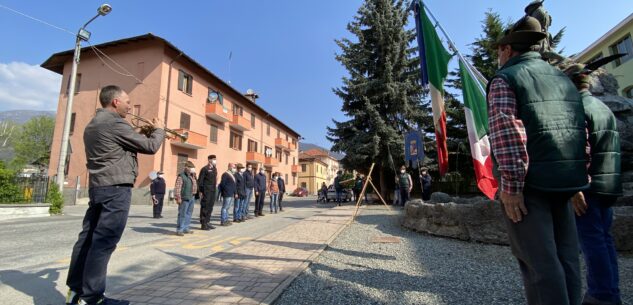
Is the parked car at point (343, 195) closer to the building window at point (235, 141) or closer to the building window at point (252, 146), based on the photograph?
the building window at point (235, 141)

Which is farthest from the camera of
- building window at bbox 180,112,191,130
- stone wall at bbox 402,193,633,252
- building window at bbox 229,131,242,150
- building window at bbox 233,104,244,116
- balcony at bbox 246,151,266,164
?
balcony at bbox 246,151,266,164

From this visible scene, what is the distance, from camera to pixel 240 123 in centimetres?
3300

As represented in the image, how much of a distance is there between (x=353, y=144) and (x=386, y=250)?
13.6 meters

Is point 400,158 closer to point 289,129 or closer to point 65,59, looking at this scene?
point 65,59

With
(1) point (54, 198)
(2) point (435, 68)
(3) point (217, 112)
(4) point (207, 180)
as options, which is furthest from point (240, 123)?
(2) point (435, 68)

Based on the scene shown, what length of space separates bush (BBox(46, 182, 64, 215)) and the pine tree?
530 inches

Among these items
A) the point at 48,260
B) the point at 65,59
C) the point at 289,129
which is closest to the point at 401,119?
the point at 48,260

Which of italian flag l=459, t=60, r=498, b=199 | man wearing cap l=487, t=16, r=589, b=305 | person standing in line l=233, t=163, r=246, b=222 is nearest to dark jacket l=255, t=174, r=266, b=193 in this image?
person standing in line l=233, t=163, r=246, b=222

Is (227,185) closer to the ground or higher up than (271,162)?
closer to the ground

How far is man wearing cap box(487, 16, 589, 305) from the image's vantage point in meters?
1.82

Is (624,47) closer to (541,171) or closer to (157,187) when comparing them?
(541,171)

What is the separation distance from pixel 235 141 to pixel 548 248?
33.7 meters

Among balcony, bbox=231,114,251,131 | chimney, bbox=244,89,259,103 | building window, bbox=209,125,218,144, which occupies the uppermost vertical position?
chimney, bbox=244,89,259,103

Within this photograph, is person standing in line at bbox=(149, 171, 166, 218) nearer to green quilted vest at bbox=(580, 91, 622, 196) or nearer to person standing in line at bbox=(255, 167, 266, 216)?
person standing in line at bbox=(255, 167, 266, 216)
